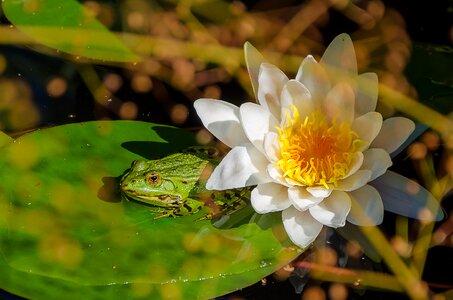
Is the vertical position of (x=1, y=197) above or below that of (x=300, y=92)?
below

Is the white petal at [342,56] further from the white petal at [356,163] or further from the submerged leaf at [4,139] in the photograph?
the submerged leaf at [4,139]

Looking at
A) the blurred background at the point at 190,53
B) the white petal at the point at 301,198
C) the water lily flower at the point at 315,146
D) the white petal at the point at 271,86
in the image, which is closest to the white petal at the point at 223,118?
the water lily flower at the point at 315,146

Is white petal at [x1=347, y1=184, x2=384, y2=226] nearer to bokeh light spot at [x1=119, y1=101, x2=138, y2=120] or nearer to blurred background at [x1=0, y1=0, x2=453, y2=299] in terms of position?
blurred background at [x1=0, y1=0, x2=453, y2=299]

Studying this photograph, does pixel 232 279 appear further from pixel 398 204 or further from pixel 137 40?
pixel 137 40

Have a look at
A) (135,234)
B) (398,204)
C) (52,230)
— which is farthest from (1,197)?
(398,204)

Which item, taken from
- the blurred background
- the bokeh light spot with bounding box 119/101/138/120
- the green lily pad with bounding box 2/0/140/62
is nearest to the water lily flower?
the blurred background
